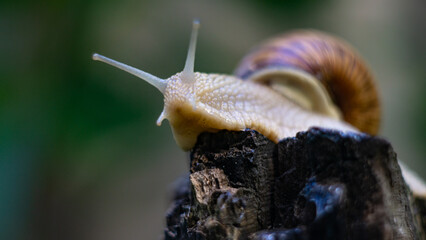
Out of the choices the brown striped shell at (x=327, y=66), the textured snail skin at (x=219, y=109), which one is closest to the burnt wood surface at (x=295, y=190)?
the textured snail skin at (x=219, y=109)

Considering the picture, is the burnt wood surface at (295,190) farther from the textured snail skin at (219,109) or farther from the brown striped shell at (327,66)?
the brown striped shell at (327,66)

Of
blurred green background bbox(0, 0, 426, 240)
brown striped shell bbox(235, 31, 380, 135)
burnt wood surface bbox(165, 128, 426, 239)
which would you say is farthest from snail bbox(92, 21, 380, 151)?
blurred green background bbox(0, 0, 426, 240)

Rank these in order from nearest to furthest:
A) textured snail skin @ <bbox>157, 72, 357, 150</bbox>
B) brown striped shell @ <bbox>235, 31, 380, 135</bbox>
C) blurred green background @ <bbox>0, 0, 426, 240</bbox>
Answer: textured snail skin @ <bbox>157, 72, 357, 150</bbox>
brown striped shell @ <bbox>235, 31, 380, 135</bbox>
blurred green background @ <bbox>0, 0, 426, 240</bbox>

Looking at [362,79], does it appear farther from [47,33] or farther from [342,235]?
[47,33]

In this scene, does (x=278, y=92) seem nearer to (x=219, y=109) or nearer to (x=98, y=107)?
(x=219, y=109)

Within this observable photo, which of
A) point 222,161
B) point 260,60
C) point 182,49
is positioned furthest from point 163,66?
point 222,161

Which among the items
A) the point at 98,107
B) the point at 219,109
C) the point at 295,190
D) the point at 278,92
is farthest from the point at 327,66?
the point at 98,107

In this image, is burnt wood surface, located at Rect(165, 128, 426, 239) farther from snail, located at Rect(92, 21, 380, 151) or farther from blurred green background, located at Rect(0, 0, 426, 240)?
blurred green background, located at Rect(0, 0, 426, 240)
